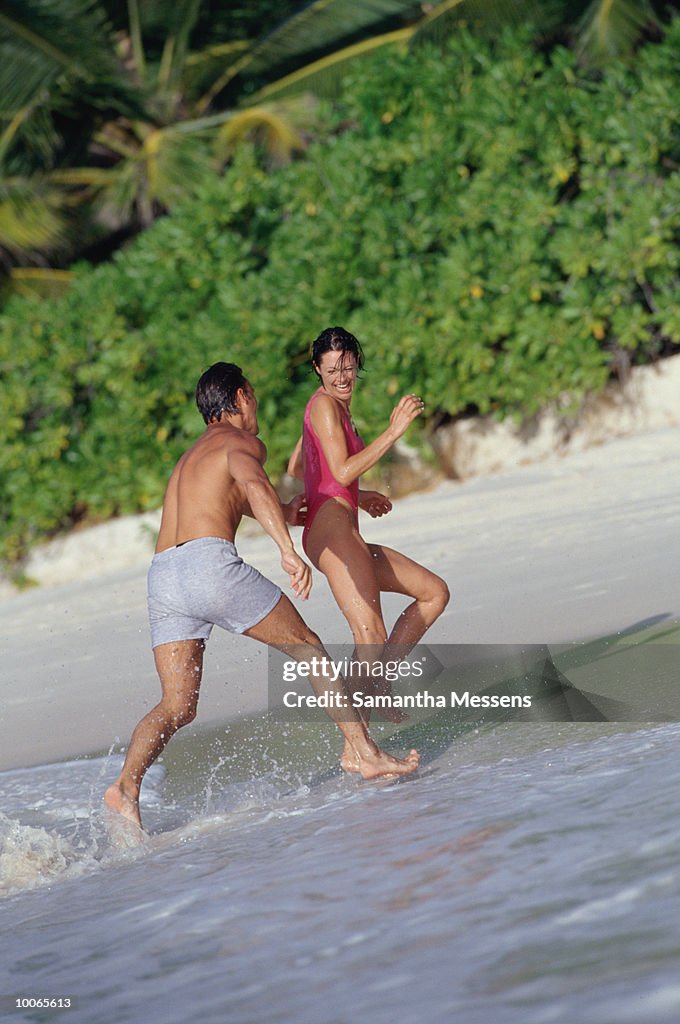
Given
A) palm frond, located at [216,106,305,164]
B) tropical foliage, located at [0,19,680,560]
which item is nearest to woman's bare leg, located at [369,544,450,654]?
tropical foliage, located at [0,19,680,560]

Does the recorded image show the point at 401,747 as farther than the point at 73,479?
No

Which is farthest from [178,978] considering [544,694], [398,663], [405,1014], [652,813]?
[544,694]

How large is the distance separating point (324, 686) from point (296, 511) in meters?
0.70

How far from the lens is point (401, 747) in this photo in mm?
5051

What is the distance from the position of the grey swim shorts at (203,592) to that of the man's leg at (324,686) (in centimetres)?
5

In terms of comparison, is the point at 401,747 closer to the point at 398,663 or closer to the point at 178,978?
the point at 398,663

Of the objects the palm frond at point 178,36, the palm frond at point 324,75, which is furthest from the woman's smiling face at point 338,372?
the palm frond at point 178,36

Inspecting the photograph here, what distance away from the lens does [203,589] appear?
4191 mm

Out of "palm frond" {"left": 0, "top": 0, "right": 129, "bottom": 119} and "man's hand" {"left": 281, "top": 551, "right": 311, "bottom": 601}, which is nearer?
"man's hand" {"left": 281, "top": 551, "right": 311, "bottom": 601}

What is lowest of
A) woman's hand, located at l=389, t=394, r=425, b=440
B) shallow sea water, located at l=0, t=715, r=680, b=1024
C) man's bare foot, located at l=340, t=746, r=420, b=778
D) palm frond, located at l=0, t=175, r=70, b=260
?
shallow sea water, located at l=0, t=715, r=680, b=1024

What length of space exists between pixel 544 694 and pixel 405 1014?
269 cm

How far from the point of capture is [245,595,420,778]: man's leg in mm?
4281

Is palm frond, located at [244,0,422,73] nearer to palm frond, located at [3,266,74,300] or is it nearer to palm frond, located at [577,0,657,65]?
Answer: palm frond, located at [577,0,657,65]

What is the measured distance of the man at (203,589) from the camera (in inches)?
165
